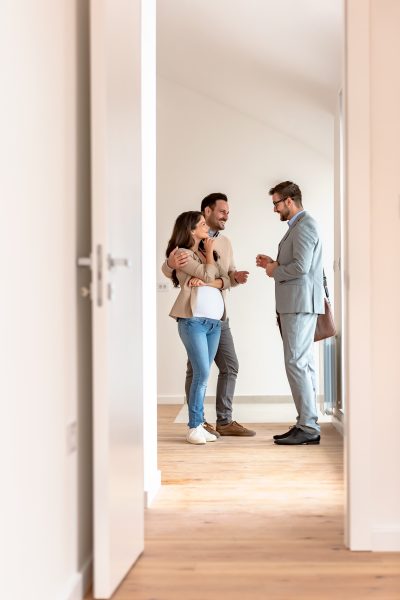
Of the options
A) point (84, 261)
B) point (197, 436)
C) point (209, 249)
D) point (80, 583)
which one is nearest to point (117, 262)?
point (84, 261)

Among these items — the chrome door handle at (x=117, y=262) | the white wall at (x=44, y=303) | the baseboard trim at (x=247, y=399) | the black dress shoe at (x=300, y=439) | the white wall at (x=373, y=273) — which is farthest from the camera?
the baseboard trim at (x=247, y=399)

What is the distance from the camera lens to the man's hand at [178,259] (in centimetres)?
527

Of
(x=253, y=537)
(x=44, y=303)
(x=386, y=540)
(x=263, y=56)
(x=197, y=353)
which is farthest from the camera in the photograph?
(x=263, y=56)

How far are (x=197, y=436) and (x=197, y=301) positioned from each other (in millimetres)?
838

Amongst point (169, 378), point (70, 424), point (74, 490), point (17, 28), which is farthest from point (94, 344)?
point (169, 378)

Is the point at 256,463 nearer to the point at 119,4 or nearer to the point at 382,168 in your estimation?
the point at 382,168

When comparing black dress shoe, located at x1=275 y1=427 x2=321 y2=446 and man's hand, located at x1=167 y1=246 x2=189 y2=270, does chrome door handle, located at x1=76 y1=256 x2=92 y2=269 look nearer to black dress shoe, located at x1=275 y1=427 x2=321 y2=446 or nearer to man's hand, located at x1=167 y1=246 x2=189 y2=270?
man's hand, located at x1=167 y1=246 x2=189 y2=270

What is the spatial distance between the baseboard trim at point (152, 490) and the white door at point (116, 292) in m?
0.69

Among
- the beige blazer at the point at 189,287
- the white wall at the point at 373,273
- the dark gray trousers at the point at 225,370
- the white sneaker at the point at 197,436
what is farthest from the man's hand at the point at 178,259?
the white wall at the point at 373,273

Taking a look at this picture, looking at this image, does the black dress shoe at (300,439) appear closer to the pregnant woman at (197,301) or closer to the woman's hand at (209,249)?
the pregnant woman at (197,301)

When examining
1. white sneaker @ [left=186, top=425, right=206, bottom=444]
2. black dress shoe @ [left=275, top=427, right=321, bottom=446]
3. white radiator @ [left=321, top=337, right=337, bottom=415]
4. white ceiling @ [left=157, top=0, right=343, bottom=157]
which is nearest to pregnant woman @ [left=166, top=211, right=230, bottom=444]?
white sneaker @ [left=186, top=425, right=206, bottom=444]

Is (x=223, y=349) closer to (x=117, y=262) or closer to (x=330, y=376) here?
(x=330, y=376)

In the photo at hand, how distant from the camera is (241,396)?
773cm

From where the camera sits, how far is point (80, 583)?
2.59m
